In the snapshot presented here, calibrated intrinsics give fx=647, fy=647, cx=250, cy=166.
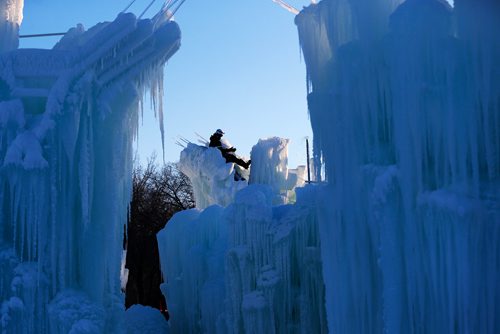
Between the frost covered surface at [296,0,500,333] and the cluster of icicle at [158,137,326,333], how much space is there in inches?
133

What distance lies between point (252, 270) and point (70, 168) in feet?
14.4

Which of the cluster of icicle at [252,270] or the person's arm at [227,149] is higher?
the person's arm at [227,149]

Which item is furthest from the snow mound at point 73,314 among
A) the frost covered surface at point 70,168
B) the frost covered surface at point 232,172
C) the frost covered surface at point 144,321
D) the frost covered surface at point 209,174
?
the frost covered surface at point 209,174

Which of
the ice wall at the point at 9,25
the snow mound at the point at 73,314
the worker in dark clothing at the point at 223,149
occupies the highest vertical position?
the ice wall at the point at 9,25

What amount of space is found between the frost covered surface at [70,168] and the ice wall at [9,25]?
1.10 m

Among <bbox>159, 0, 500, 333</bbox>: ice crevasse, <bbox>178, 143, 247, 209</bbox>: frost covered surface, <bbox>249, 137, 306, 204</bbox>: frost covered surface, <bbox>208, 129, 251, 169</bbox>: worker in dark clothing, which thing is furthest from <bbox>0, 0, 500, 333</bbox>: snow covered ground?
<bbox>208, 129, 251, 169</bbox>: worker in dark clothing

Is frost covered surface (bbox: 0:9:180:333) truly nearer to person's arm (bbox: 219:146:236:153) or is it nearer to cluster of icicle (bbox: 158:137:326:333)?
cluster of icicle (bbox: 158:137:326:333)

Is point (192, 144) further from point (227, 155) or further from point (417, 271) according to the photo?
point (417, 271)

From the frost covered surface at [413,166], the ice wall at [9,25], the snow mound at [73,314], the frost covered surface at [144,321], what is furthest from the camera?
the frost covered surface at [144,321]

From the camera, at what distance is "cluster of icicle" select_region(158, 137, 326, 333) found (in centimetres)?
1194

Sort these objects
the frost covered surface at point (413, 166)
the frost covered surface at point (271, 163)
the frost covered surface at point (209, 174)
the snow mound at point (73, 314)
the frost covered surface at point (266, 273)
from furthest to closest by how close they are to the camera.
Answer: the frost covered surface at point (209, 174) → the frost covered surface at point (271, 163) → the frost covered surface at point (266, 273) → the snow mound at point (73, 314) → the frost covered surface at point (413, 166)

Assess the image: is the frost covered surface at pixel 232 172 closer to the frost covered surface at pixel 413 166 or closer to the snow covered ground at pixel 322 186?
the snow covered ground at pixel 322 186

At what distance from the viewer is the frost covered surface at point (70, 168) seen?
9.28m

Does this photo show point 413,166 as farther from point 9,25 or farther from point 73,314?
point 9,25
